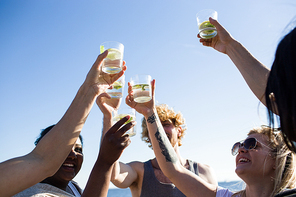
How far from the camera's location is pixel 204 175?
4.90 meters

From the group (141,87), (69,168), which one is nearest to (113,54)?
(141,87)

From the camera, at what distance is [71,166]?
3705mm

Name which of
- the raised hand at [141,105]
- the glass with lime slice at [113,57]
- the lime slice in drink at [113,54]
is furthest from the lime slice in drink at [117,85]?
the raised hand at [141,105]

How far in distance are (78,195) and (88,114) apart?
1847 millimetres

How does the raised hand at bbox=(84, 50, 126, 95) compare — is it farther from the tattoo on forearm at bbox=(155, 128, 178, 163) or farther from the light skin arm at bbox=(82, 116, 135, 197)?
the tattoo on forearm at bbox=(155, 128, 178, 163)

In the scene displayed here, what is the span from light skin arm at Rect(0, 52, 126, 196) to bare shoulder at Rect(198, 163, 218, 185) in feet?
10.4

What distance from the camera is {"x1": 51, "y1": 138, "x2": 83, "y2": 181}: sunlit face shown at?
136 inches

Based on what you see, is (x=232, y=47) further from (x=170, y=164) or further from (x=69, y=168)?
(x=69, y=168)

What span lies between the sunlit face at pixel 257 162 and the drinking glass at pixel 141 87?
67.2 inches

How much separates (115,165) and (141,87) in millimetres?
1532

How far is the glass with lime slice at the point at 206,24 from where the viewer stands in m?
3.92

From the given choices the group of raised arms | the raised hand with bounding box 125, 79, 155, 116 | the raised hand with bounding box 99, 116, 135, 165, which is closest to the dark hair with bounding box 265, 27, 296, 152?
the group of raised arms

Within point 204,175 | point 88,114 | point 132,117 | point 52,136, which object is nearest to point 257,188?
point 204,175

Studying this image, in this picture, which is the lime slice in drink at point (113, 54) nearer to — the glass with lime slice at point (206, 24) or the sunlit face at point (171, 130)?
the glass with lime slice at point (206, 24)
